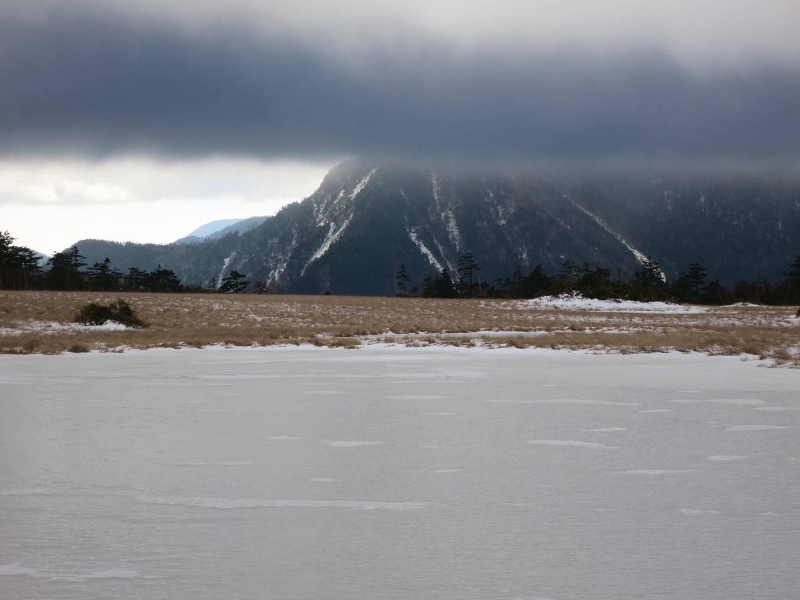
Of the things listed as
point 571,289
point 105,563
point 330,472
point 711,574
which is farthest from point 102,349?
point 571,289

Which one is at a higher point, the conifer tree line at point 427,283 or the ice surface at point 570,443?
the conifer tree line at point 427,283

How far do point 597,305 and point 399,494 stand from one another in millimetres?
73998

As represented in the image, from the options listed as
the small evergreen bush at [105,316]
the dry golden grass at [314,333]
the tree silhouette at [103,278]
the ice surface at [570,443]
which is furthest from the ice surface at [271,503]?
the tree silhouette at [103,278]

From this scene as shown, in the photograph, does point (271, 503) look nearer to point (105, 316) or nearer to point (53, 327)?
point (53, 327)

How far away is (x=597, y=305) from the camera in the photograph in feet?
253

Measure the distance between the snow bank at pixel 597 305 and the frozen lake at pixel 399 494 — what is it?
6431 cm

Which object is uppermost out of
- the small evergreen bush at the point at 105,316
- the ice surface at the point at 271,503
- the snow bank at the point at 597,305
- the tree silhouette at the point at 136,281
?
the tree silhouette at the point at 136,281

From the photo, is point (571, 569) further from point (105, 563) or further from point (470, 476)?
point (105, 563)

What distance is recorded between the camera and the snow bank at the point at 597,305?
76062 mm

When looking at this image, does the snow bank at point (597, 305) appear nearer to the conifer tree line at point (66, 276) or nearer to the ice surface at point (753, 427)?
the ice surface at point (753, 427)

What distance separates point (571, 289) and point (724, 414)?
7621cm

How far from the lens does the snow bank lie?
76062 millimetres

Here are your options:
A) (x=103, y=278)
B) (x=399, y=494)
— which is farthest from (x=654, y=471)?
(x=103, y=278)

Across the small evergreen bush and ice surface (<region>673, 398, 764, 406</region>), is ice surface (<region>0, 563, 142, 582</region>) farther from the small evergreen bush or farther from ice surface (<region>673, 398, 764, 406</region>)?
the small evergreen bush
